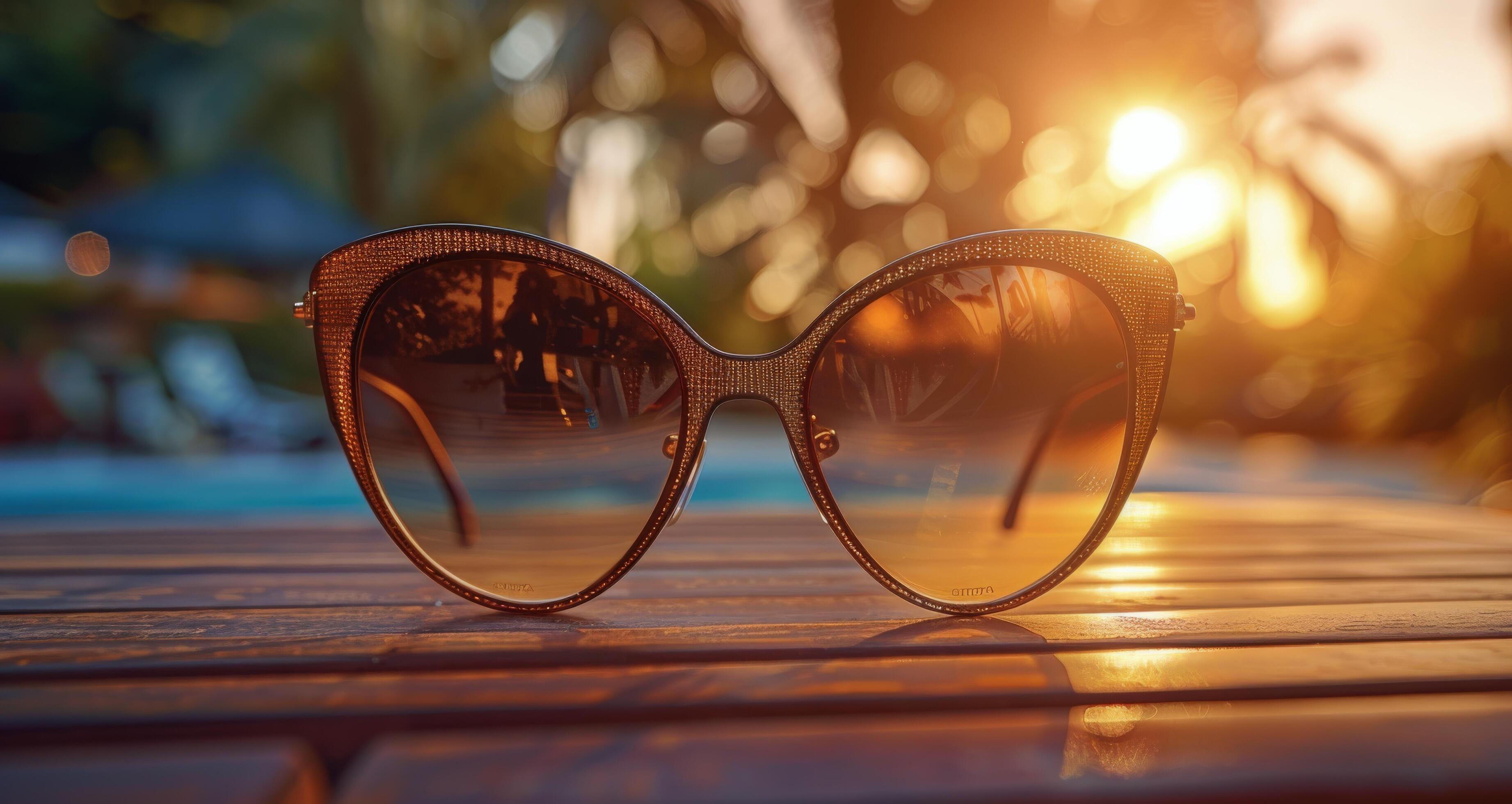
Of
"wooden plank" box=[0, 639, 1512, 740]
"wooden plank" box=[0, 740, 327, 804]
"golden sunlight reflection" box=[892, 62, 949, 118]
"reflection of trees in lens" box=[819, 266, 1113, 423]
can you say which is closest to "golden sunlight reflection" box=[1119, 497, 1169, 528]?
"reflection of trees in lens" box=[819, 266, 1113, 423]

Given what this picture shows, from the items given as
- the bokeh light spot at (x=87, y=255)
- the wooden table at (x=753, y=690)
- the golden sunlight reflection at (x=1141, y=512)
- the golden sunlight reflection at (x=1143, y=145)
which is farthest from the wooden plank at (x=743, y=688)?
the bokeh light spot at (x=87, y=255)

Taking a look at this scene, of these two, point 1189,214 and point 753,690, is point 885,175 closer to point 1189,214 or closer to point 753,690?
point 1189,214

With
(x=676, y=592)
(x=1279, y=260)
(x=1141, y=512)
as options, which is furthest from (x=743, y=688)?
(x=1279, y=260)


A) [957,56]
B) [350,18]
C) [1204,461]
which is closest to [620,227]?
[350,18]

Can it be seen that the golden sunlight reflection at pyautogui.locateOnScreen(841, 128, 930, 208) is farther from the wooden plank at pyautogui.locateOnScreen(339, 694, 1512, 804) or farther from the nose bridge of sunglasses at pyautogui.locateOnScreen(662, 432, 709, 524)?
the wooden plank at pyautogui.locateOnScreen(339, 694, 1512, 804)

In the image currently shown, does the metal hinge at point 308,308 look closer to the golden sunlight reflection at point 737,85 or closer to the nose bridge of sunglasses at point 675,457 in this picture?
the nose bridge of sunglasses at point 675,457
